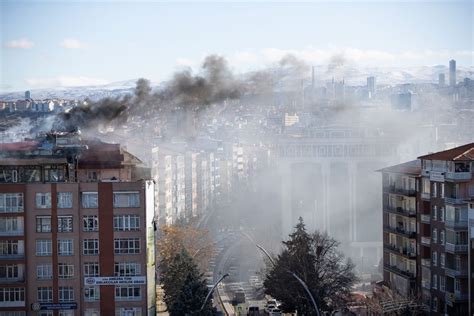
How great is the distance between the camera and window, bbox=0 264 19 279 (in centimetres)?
3138

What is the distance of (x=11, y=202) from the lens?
3152 centimetres

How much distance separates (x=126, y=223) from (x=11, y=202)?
3.24m

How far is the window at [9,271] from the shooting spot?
31.4 m

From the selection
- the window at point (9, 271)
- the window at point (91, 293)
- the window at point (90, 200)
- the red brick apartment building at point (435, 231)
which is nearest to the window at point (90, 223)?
the window at point (90, 200)

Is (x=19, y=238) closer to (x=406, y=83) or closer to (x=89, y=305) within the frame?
(x=89, y=305)

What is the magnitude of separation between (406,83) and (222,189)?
18.6 metres

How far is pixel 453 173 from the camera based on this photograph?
31.6 metres

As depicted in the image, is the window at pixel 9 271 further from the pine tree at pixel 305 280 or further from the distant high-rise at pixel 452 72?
the distant high-rise at pixel 452 72

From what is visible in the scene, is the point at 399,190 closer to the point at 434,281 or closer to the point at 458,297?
the point at 434,281

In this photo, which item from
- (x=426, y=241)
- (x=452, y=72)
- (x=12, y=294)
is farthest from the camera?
(x=452, y=72)

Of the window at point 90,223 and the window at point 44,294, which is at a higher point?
the window at point 90,223

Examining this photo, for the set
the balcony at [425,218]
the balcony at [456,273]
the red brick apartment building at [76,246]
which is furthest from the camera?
the balcony at [425,218]

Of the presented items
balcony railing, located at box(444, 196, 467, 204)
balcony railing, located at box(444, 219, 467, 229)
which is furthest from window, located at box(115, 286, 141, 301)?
balcony railing, located at box(444, 196, 467, 204)

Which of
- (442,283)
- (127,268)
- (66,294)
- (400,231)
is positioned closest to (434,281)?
(442,283)
